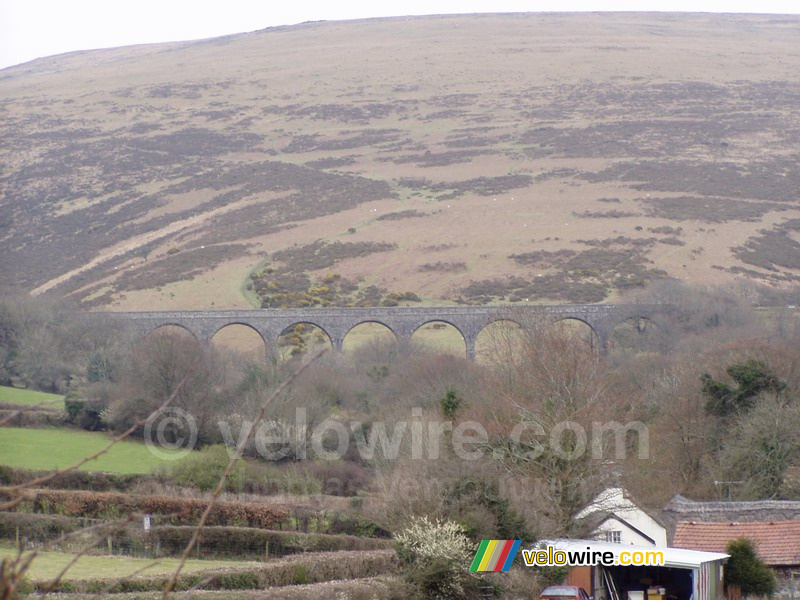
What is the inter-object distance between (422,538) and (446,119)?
102m

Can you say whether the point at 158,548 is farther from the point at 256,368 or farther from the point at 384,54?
the point at 384,54

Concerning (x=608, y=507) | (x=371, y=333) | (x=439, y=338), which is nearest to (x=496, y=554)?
(x=608, y=507)

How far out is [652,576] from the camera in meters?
16.7

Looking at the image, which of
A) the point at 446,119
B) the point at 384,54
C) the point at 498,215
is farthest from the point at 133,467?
the point at 384,54

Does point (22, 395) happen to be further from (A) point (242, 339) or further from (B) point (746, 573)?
(B) point (746, 573)

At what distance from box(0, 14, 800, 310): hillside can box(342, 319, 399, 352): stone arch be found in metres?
5.96

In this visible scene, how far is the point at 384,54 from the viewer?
143 metres

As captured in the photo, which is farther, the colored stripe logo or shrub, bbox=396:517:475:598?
the colored stripe logo

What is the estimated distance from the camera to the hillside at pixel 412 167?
70688 mm

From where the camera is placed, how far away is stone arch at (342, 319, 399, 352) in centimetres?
5603

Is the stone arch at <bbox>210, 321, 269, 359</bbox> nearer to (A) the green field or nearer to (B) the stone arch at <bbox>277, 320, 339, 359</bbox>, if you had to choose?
(B) the stone arch at <bbox>277, 320, 339, 359</bbox>

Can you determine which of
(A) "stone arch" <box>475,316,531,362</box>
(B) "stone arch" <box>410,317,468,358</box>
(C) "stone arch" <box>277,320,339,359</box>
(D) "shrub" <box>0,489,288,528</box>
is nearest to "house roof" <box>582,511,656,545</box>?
(D) "shrub" <box>0,489,288,528</box>

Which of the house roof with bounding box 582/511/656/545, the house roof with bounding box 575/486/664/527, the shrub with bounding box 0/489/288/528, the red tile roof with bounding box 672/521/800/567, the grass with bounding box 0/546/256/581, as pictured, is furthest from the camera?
the shrub with bounding box 0/489/288/528

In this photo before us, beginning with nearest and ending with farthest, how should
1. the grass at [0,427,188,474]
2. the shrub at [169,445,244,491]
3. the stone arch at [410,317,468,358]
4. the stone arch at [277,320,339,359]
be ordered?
the shrub at [169,445,244,491] < the grass at [0,427,188,474] < the stone arch at [410,317,468,358] < the stone arch at [277,320,339,359]
